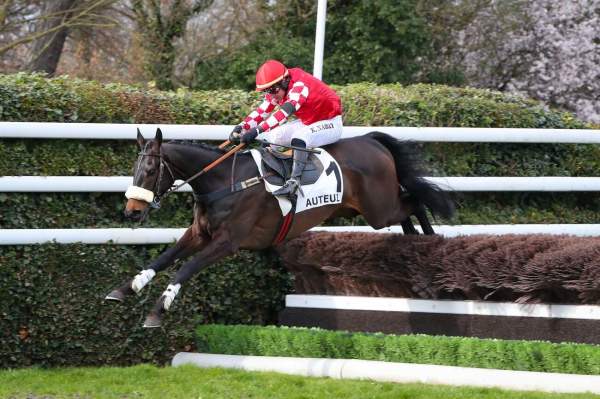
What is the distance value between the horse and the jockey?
0.20m

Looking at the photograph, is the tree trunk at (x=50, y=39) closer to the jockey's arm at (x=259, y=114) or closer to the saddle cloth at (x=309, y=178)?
the jockey's arm at (x=259, y=114)

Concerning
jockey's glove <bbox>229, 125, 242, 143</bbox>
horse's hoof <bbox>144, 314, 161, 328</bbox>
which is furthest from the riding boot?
horse's hoof <bbox>144, 314, 161, 328</bbox>

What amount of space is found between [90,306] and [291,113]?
7.17 feet

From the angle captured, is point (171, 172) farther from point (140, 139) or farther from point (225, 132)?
point (225, 132)

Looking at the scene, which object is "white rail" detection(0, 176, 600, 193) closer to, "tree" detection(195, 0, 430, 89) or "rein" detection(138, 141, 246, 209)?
"rein" detection(138, 141, 246, 209)

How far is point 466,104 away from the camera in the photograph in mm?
9672

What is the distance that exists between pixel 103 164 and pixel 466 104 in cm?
337

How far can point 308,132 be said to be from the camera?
334 inches

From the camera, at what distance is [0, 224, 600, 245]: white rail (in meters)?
8.07

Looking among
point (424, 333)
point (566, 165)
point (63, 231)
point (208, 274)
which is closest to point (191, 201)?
point (208, 274)

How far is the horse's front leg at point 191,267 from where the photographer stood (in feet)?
24.6

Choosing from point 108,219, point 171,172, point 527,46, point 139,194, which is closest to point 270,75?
point 171,172

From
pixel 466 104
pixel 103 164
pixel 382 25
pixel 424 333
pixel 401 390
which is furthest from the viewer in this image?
pixel 382 25

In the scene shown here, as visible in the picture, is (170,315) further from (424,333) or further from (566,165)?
(566,165)
